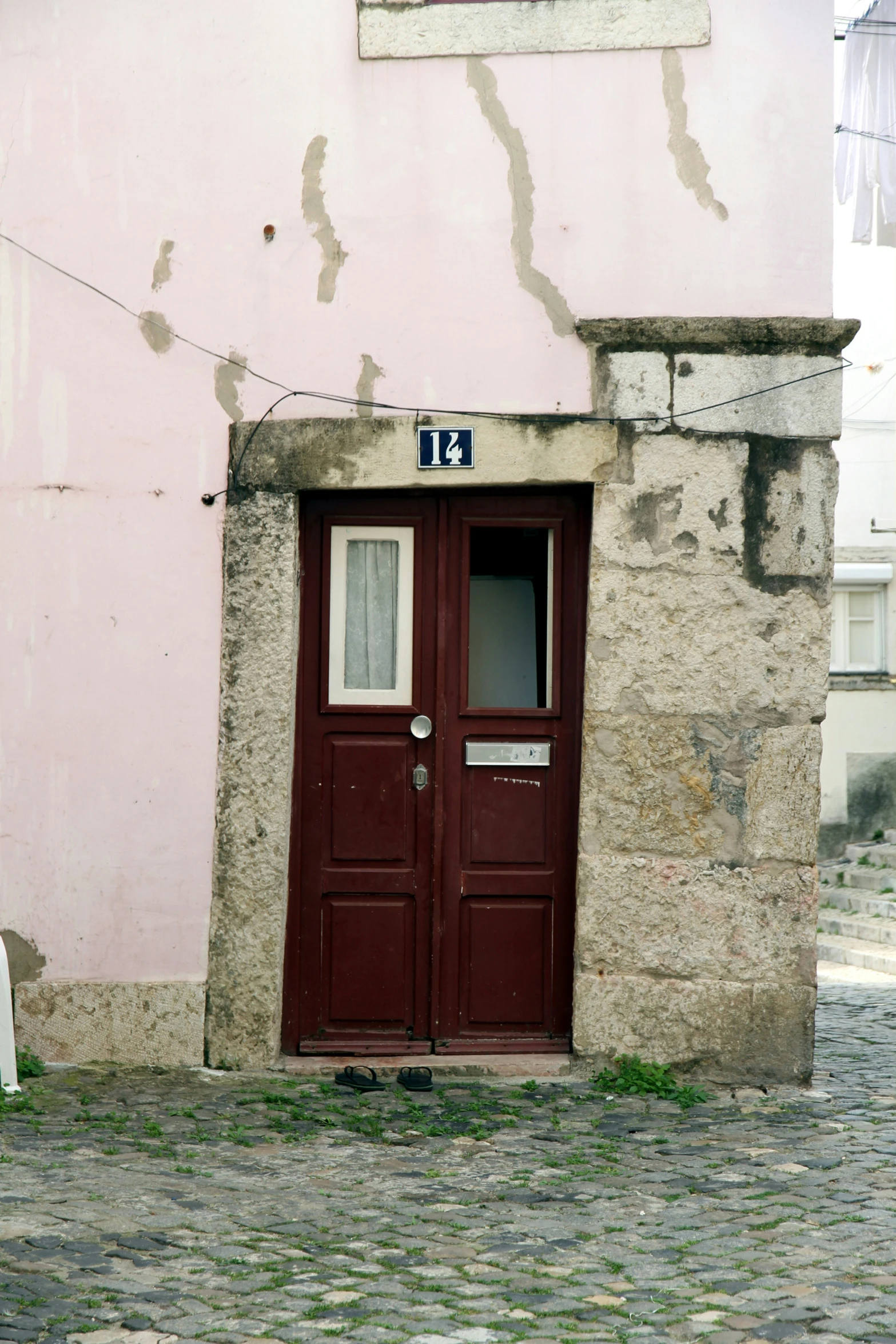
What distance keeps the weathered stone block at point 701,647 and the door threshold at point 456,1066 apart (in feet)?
4.55

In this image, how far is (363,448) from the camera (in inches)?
211

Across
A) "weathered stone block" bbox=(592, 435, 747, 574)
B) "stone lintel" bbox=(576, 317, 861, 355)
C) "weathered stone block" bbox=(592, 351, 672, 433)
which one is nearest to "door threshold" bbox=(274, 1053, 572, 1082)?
"weathered stone block" bbox=(592, 435, 747, 574)

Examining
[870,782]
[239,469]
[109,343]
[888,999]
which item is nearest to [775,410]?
[239,469]

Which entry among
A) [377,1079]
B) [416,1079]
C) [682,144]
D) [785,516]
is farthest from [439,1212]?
[682,144]

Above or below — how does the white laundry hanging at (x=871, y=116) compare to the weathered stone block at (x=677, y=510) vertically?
above

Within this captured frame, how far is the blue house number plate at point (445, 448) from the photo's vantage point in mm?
5340

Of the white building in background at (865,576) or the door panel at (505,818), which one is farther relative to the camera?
the white building in background at (865,576)

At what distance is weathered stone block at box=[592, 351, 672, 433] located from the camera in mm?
5320

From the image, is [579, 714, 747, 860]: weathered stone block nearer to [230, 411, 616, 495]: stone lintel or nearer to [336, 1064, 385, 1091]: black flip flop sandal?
[230, 411, 616, 495]: stone lintel

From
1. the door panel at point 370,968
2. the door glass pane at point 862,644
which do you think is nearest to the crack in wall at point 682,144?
the door panel at point 370,968

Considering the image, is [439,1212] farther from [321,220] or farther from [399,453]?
[321,220]

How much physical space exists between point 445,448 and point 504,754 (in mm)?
1223

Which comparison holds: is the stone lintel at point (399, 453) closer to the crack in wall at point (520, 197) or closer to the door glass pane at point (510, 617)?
the door glass pane at point (510, 617)

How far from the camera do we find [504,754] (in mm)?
5523
